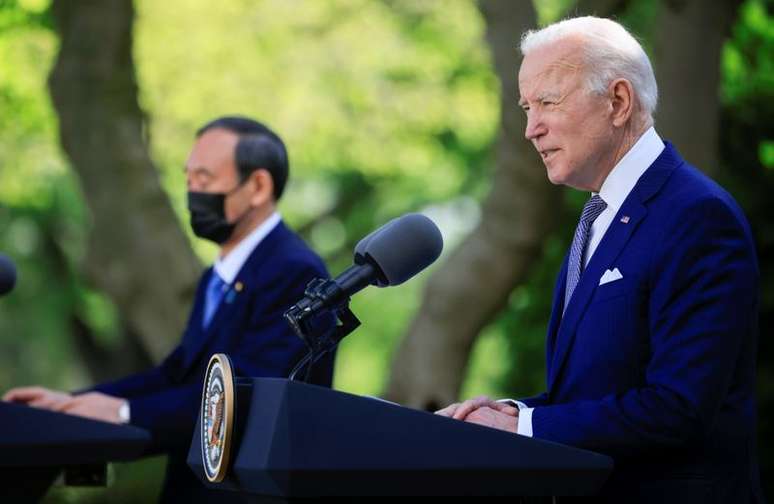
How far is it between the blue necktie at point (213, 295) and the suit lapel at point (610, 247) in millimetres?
2178

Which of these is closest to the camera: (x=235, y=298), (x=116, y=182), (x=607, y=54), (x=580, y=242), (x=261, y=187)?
(x=607, y=54)

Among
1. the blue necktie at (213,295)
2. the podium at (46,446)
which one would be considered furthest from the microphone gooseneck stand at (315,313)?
the blue necktie at (213,295)

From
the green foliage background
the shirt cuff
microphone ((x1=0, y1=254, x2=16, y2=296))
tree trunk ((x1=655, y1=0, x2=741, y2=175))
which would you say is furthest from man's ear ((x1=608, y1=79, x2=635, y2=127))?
the green foliage background

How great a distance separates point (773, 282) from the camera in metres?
9.45

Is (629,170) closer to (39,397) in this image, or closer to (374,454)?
(374,454)

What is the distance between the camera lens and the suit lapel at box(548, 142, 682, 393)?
3301 mm

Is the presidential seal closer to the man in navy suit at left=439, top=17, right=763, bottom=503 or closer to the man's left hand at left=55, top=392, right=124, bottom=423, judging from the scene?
the man in navy suit at left=439, top=17, right=763, bottom=503

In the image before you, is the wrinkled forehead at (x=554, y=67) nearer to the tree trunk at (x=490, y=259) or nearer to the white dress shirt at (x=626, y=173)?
the white dress shirt at (x=626, y=173)

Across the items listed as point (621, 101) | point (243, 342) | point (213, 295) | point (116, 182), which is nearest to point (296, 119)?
point (116, 182)

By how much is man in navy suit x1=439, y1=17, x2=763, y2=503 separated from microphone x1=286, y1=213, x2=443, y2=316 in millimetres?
338

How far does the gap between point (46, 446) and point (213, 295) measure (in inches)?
44.5

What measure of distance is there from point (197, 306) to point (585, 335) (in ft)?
8.52

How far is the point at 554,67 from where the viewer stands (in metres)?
3.42

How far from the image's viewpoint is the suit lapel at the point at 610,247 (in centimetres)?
330
